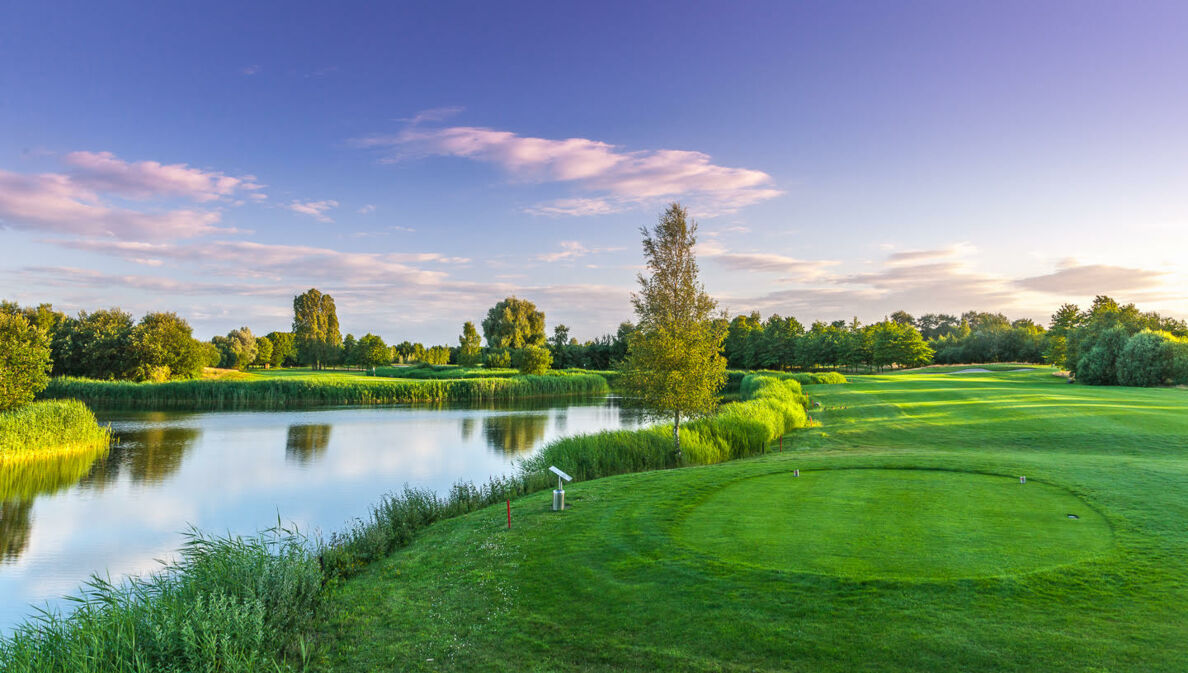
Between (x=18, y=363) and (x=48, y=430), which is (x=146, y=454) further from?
(x=18, y=363)

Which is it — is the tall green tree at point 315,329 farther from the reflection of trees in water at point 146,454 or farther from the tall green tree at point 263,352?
the reflection of trees in water at point 146,454

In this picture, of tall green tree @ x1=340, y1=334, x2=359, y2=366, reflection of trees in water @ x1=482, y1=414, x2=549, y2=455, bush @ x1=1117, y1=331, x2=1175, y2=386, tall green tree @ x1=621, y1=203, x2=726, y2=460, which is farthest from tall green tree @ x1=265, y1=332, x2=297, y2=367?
bush @ x1=1117, y1=331, x2=1175, y2=386

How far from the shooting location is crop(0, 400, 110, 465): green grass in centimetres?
2058

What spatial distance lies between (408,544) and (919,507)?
26.0 feet

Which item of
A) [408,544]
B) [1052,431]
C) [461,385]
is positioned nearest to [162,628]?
[408,544]

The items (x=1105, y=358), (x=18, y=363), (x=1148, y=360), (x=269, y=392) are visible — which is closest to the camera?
(x=18, y=363)

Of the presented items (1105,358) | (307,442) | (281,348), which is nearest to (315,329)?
(281,348)

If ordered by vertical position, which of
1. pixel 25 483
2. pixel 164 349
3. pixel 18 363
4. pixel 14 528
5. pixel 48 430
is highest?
pixel 164 349

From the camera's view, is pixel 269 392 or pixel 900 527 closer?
pixel 900 527

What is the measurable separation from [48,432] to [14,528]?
11853 mm

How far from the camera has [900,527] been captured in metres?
7.53

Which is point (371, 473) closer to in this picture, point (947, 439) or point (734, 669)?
point (734, 669)

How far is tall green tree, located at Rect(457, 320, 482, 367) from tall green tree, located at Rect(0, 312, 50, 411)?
2406 inches

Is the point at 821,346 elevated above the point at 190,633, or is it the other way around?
the point at 821,346
